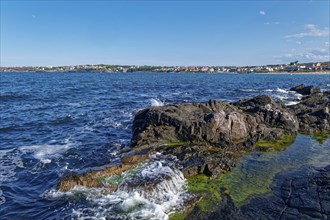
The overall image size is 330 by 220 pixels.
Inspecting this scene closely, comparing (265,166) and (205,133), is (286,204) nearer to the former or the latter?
(265,166)

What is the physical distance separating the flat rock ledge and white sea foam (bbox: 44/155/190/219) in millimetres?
530

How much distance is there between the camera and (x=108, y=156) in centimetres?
1775

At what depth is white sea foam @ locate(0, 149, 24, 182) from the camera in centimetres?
1505

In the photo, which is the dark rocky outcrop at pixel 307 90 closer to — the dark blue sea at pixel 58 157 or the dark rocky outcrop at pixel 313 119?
the dark rocky outcrop at pixel 313 119

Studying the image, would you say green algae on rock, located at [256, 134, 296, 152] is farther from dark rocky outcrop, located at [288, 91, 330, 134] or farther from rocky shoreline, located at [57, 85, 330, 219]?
dark rocky outcrop, located at [288, 91, 330, 134]

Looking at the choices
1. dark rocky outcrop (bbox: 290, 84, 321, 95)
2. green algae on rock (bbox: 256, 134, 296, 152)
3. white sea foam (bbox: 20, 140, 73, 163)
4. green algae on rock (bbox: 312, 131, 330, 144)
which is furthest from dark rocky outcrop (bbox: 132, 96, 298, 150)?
dark rocky outcrop (bbox: 290, 84, 321, 95)

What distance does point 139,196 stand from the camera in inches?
470

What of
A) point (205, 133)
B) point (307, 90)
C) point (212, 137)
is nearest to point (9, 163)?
point (205, 133)

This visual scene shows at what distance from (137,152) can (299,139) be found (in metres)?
11.4

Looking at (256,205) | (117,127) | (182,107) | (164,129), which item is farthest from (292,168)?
(117,127)

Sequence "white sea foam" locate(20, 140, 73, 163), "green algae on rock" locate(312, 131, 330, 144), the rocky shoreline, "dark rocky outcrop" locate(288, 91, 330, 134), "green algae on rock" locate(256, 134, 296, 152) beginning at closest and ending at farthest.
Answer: the rocky shoreline → "white sea foam" locate(20, 140, 73, 163) → "green algae on rock" locate(256, 134, 296, 152) → "green algae on rock" locate(312, 131, 330, 144) → "dark rocky outcrop" locate(288, 91, 330, 134)

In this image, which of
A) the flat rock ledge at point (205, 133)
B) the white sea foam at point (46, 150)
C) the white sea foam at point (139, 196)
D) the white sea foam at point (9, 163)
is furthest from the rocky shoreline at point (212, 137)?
the white sea foam at point (46, 150)

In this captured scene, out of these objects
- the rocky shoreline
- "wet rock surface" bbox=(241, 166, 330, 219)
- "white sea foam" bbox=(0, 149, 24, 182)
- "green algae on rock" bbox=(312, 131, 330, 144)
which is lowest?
"white sea foam" bbox=(0, 149, 24, 182)

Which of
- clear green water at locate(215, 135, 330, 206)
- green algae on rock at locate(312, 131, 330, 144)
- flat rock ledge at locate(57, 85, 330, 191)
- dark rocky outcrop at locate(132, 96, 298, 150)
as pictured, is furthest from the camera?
green algae on rock at locate(312, 131, 330, 144)
